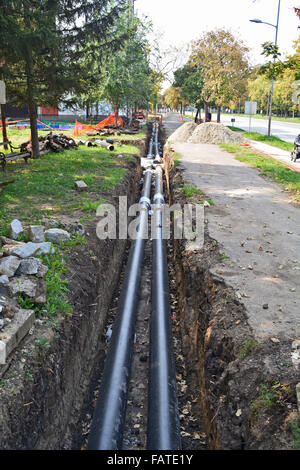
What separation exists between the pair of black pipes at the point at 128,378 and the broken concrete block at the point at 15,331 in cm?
140

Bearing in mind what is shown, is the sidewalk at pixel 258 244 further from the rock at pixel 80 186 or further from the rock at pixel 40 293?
the rock at pixel 80 186

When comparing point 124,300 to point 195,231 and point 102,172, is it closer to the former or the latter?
point 195,231

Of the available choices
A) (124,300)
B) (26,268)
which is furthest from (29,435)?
(124,300)

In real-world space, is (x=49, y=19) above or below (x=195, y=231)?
above

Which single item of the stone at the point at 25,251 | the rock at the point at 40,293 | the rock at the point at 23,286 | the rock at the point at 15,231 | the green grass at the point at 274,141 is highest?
the green grass at the point at 274,141

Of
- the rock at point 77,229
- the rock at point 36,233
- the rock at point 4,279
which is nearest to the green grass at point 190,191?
the rock at point 77,229

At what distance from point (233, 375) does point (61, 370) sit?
2137 millimetres

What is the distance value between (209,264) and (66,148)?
1266 cm

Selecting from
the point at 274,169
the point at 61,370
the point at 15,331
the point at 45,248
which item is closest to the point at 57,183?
the point at 45,248

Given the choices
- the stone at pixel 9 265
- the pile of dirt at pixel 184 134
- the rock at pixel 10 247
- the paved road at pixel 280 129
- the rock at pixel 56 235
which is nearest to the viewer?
the stone at pixel 9 265

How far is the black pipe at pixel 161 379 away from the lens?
14.6 ft

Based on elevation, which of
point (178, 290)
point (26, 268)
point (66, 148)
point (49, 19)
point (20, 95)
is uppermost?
point (49, 19)

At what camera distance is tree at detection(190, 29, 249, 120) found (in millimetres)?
32594

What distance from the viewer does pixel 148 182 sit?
1577 centimetres
